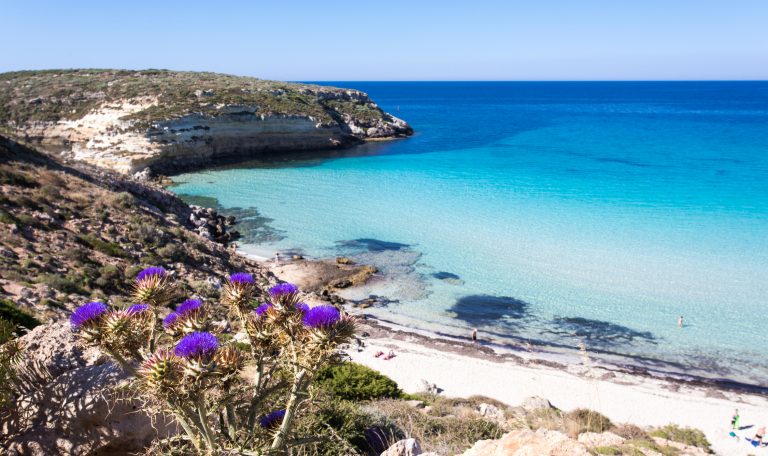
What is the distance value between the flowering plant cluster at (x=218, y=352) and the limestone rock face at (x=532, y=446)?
172 cm

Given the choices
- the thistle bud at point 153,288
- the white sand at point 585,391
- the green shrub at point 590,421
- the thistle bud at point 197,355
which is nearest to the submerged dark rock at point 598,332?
the white sand at point 585,391

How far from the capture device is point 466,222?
32.0m

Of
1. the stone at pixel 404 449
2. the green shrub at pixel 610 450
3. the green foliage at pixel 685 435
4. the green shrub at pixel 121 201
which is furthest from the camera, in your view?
the green shrub at pixel 121 201

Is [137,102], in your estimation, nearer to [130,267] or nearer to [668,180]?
[130,267]

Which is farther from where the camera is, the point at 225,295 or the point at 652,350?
the point at 652,350

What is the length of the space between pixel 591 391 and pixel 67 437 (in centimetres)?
1361

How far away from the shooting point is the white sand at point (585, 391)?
13484mm

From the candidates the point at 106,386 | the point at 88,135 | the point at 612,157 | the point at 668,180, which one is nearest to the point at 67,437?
the point at 106,386

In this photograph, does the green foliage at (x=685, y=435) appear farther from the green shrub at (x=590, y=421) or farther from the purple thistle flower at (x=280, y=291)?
the purple thistle flower at (x=280, y=291)

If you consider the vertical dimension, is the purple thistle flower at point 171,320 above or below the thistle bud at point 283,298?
below

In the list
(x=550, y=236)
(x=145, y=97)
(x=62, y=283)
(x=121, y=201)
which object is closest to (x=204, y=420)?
(x=62, y=283)

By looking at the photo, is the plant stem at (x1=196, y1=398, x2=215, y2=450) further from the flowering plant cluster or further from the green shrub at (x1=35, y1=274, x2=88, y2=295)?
the green shrub at (x1=35, y1=274, x2=88, y2=295)

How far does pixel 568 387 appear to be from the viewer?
15.1 meters

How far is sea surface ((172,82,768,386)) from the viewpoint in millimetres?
18812
